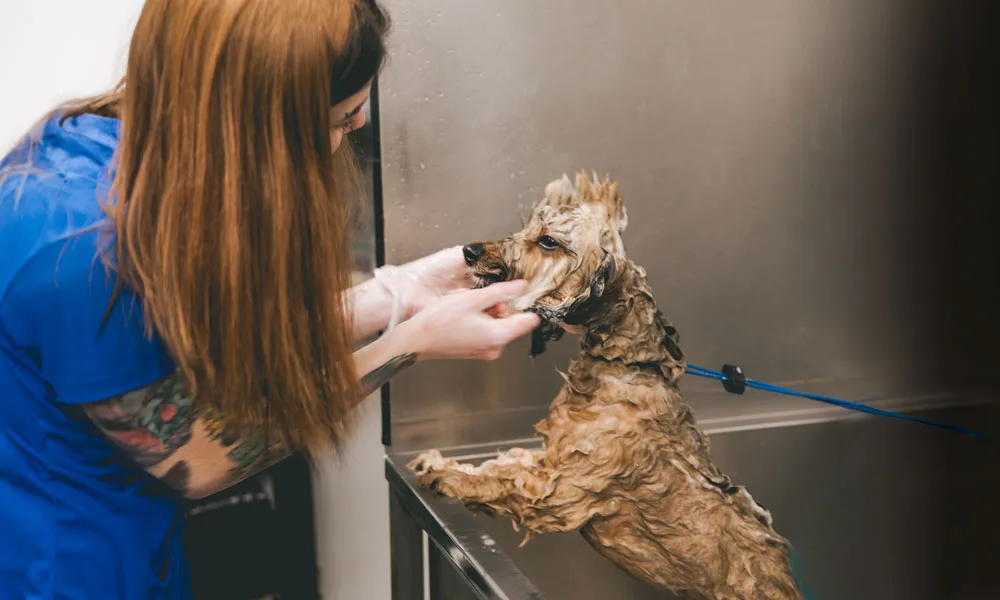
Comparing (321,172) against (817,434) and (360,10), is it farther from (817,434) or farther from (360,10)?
(817,434)

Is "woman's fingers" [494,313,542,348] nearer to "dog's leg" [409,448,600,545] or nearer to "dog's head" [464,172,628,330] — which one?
"dog's head" [464,172,628,330]

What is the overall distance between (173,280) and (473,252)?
43 cm

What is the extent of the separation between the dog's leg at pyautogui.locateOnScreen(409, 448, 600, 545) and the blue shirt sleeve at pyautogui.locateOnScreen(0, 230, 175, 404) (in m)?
0.44

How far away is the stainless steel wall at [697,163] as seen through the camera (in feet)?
4.38

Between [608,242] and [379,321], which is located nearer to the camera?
[608,242]

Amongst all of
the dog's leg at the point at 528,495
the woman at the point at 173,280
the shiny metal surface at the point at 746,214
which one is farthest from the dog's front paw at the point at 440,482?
the woman at the point at 173,280

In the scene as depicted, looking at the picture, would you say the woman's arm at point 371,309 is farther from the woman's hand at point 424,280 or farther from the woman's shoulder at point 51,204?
the woman's shoulder at point 51,204

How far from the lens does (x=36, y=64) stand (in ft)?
4.22

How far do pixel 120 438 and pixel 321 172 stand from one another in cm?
33

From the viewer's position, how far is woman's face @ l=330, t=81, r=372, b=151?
770mm

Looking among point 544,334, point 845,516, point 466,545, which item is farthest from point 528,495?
point 845,516

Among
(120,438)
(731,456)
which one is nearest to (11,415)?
(120,438)

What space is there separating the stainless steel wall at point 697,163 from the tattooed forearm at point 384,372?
15.2 inches

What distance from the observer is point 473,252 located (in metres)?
1.06
